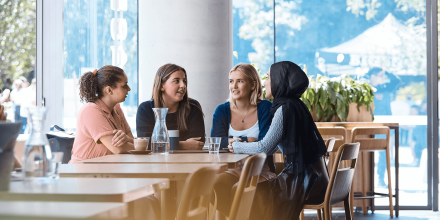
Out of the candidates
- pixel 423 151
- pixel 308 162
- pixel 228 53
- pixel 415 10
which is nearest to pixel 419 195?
pixel 423 151

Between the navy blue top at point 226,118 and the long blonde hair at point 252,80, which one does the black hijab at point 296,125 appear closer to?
the navy blue top at point 226,118

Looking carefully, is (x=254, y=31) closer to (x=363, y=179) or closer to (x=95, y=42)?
(x=95, y=42)

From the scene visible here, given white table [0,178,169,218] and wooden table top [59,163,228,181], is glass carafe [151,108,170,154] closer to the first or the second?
wooden table top [59,163,228,181]

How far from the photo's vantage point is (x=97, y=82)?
8.96 ft

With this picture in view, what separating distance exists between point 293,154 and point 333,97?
7.70 feet

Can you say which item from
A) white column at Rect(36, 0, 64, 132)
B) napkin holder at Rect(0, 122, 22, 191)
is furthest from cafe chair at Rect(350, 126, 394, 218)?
napkin holder at Rect(0, 122, 22, 191)

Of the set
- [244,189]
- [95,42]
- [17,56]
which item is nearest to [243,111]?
[244,189]

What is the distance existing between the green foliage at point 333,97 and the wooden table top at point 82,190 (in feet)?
11.0

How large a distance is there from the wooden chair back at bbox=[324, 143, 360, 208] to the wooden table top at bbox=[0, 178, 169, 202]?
1.27 metres

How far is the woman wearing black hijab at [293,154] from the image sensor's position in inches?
89.9

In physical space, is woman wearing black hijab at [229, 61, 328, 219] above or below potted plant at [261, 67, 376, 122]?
below

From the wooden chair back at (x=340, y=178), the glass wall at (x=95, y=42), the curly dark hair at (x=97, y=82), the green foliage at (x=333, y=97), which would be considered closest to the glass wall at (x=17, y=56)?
the glass wall at (x=95, y=42)

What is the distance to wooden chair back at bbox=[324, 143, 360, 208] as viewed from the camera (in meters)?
2.28

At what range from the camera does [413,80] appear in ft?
16.6
